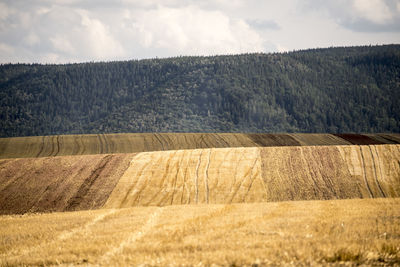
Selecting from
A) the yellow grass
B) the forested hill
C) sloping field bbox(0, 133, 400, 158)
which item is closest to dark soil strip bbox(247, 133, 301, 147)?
sloping field bbox(0, 133, 400, 158)

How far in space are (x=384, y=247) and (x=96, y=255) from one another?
713cm

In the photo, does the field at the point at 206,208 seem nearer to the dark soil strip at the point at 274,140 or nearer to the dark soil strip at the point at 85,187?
the dark soil strip at the point at 85,187

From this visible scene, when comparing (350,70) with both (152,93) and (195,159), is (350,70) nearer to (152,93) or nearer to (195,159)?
(152,93)

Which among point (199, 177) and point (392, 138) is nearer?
point (199, 177)

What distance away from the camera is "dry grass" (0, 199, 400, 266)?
39.0ft

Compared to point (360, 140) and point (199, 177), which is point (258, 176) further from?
point (360, 140)

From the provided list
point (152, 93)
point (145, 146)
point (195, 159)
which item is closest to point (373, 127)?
point (152, 93)

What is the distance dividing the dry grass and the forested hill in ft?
376

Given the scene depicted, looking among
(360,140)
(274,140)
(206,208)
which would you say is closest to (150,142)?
(274,140)

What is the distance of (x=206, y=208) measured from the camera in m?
20.2

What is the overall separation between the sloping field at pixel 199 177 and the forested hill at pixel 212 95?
104005 millimetres

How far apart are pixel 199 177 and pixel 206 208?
5774 millimetres

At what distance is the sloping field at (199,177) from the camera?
2320 cm

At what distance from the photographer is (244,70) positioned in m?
169
